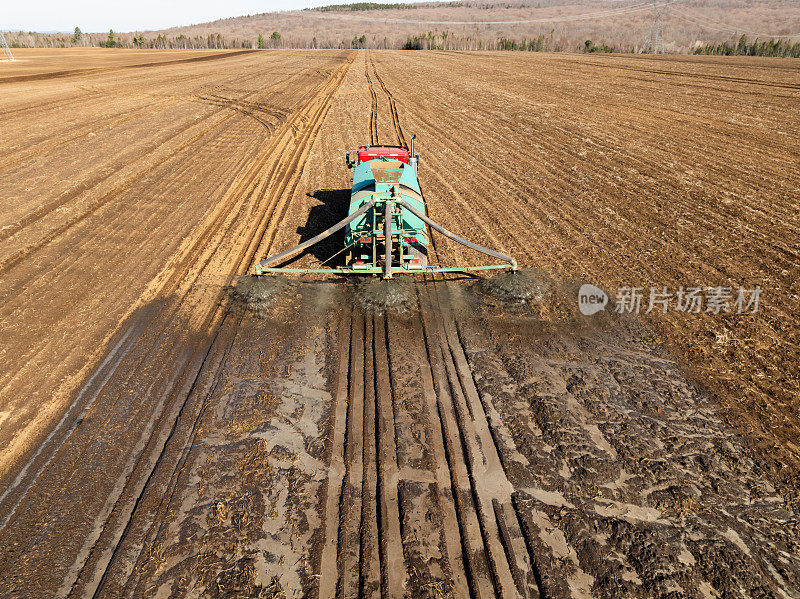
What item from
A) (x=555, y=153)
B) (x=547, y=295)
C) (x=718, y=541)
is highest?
(x=555, y=153)

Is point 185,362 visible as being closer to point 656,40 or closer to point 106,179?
point 106,179

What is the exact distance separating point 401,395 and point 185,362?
12.3ft

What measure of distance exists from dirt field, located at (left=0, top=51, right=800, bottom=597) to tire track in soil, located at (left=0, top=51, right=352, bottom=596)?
42mm

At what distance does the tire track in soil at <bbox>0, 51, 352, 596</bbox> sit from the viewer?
486cm

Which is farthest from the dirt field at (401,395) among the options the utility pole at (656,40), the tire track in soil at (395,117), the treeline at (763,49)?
the utility pole at (656,40)

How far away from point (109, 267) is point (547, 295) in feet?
32.2

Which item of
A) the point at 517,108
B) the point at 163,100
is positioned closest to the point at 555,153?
the point at 517,108

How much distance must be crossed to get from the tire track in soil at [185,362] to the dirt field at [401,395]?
0.04 meters

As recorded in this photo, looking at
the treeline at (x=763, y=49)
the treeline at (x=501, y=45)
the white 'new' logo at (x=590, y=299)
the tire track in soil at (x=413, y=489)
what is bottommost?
the tire track in soil at (x=413, y=489)

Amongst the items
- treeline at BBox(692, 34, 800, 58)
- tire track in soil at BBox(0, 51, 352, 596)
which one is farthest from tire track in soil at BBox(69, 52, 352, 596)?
treeline at BBox(692, 34, 800, 58)

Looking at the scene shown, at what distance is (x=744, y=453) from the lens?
589 centimetres

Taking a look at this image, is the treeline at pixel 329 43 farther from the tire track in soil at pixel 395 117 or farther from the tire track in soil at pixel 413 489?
the tire track in soil at pixel 413 489

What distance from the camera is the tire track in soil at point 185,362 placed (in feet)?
16.0

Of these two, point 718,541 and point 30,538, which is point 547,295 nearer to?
point 718,541
